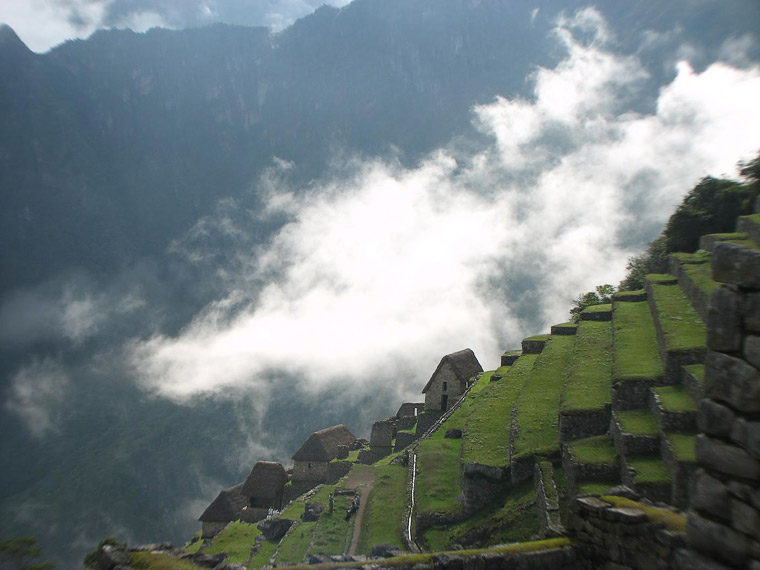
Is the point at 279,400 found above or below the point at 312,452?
above

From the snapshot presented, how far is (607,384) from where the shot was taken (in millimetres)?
18562

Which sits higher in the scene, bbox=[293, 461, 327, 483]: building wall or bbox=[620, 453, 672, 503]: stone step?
bbox=[620, 453, 672, 503]: stone step

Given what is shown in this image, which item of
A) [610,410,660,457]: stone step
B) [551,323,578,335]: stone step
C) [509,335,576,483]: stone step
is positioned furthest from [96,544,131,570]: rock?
[551,323,578,335]: stone step

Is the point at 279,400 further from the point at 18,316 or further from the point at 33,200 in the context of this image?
the point at 33,200

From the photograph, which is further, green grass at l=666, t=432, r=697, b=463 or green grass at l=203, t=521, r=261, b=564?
green grass at l=203, t=521, r=261, b=564

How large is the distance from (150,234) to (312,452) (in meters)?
148

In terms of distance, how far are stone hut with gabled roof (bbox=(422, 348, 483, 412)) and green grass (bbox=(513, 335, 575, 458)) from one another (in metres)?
15.5

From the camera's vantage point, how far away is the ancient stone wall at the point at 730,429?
415 centimetres

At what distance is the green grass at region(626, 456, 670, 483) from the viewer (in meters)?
11.7

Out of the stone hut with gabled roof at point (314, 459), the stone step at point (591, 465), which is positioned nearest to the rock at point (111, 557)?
the stone step at point (591, 465)

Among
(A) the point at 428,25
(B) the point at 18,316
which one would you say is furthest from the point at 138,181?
(A) the point at 428,25

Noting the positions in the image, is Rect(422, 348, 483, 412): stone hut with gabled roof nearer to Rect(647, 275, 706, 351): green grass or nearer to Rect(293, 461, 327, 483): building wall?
Rect(293, 461, 327, 483): building wall

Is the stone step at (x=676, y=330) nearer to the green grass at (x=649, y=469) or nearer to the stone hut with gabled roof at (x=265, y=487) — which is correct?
the green grass at (x=649, y=469)

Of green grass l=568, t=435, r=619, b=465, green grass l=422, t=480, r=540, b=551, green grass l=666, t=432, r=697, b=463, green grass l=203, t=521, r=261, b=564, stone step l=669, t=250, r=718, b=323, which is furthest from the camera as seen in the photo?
green grass l=203, t=521, r=261, b=564
